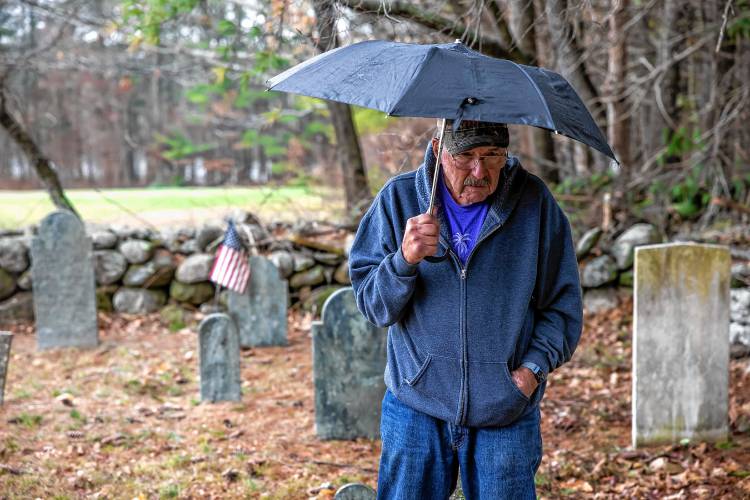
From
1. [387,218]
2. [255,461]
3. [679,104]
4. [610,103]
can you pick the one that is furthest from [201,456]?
[679,104]

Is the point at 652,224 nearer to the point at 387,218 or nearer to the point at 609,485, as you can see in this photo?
the point at 609,485

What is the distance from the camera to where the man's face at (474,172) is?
2.40m

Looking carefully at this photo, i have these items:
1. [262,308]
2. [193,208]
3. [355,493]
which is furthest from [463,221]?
[193,208]

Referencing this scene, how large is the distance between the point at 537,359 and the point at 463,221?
0.51m

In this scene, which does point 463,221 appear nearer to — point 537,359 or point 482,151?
point 482,151

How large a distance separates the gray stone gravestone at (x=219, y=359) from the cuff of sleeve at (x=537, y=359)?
3.76 metres

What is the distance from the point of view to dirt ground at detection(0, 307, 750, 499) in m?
4.35

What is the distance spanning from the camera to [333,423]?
17.3ft

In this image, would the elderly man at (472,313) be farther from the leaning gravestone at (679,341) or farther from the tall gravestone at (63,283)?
the tall gravestone at (63,283)

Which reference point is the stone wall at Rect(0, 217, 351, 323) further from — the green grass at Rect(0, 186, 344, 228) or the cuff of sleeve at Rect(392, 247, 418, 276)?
the cuff of sleeve at Rect(392, 247, 418, 276)

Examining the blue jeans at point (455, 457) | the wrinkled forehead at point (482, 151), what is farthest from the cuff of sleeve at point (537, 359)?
the wrinkled forehead at point (482, 151)

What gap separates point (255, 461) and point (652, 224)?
5.82 m

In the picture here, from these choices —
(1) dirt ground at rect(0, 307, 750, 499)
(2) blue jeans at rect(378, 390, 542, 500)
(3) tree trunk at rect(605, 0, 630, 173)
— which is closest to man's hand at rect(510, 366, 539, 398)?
(2) blue jeans at rect(378, 390, 542, 500)

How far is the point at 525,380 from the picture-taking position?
246cm
